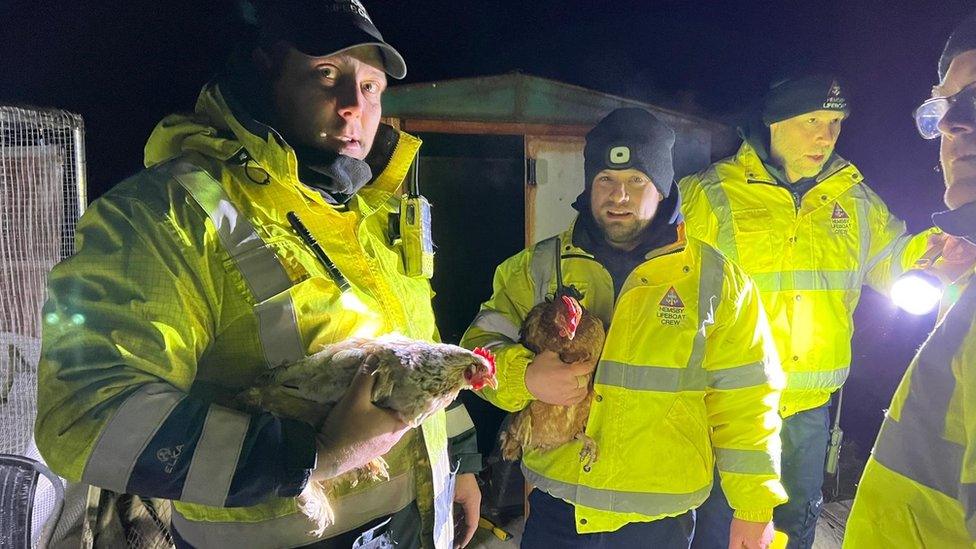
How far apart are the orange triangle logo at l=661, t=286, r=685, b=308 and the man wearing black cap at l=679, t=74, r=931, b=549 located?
0.69m

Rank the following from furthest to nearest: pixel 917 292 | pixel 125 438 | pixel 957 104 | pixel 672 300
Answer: pixel 917 292 < pixel 672 300 < pixel 957 104 < pixel 125 438

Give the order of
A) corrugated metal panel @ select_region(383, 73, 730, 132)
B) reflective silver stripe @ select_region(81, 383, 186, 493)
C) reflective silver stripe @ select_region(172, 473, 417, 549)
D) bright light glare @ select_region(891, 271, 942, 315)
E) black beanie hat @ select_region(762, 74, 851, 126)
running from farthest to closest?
corrugated metal panel @ select_region(383, 73, 730, 132) → black beanie hat @ select_region(762, 74, 851, 126) → bright light glare @ select_region(891, 271, 942, 315) → reflective silver stripe @ select_region(172, 473, 417, 549) → reflective silver stripe @ select_region(81, 383, 186, 493)

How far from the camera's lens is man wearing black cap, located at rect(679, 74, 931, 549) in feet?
6.62

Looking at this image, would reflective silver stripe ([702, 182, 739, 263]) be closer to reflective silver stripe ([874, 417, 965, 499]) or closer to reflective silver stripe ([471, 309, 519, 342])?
reflective silver stripe ([471, 309, 519, 342])

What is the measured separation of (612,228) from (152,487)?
1278 millimetres

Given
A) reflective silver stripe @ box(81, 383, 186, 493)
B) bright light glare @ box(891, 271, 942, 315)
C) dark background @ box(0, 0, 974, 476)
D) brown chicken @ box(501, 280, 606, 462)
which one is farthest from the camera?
bright light glare @ box(891, 271, 942, 315)

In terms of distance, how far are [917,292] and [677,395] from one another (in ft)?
3.50

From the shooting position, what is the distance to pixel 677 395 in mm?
1548

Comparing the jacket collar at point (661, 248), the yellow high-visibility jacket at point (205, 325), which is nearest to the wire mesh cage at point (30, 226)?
the yellow high-visibility jacket at point (205, 325)

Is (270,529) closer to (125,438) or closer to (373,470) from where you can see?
(373,470)

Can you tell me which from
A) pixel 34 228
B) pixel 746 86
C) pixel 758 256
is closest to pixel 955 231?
pixel 758 256

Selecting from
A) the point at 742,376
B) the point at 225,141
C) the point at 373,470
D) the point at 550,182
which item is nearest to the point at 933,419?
the point at 742,376

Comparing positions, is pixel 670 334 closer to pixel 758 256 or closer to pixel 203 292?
pixel 758 256

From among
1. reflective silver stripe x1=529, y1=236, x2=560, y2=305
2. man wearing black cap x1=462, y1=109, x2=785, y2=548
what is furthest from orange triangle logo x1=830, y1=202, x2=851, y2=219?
reflective silver stripe x1=529, y1=236, x2=560, y2=305
